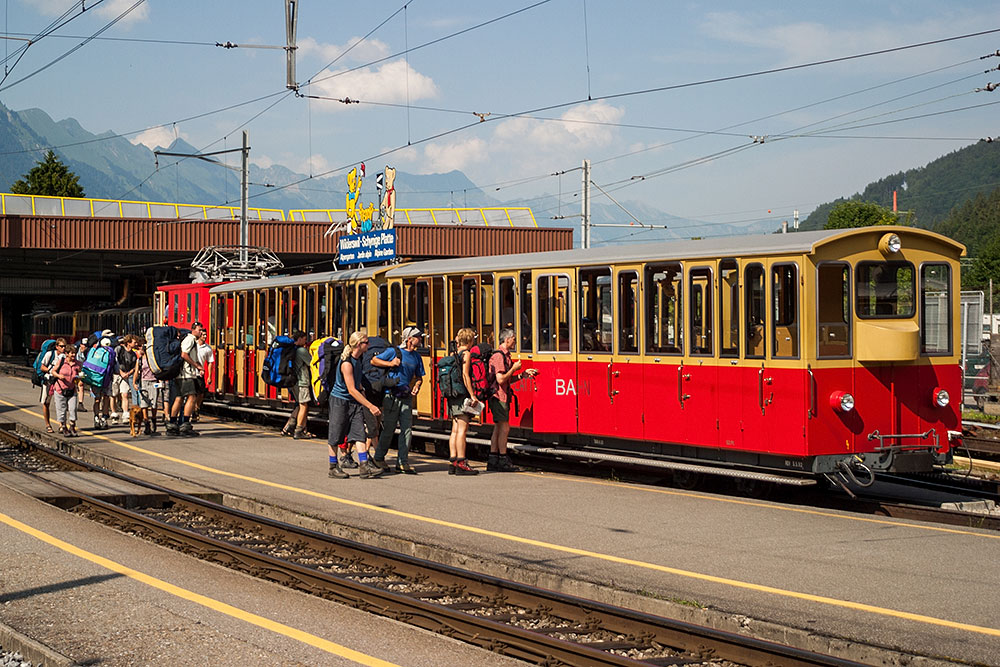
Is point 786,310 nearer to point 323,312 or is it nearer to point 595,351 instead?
point 595,351

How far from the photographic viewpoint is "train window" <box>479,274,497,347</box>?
1562cm

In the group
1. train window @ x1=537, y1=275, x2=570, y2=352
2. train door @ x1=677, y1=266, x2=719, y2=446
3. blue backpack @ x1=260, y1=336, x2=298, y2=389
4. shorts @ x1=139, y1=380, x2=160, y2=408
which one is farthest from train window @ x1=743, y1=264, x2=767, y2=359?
shorts @ x1=139, y1=380, x2=160, y2=408

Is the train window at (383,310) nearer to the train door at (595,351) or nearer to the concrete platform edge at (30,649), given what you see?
the train door at (595,351)

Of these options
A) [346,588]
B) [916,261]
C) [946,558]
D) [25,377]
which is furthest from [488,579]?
[25,377]

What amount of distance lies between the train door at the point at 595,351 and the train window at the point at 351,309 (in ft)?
19.5

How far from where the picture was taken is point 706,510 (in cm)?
1098

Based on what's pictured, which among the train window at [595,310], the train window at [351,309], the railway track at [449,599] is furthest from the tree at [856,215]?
the railway track at [449,599]

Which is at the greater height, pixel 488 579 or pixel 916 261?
pixel 916 261

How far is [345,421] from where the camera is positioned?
1341 centimetres

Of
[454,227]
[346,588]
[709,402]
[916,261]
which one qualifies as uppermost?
[454,227]

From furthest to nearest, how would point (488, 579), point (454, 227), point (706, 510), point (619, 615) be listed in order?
point (454, 227) → point (706, 510) → point (488, 579) → point (619, 615)

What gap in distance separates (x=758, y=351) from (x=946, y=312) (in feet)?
7.62

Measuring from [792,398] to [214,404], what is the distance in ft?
53.0

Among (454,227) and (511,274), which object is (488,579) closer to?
(511,274)
